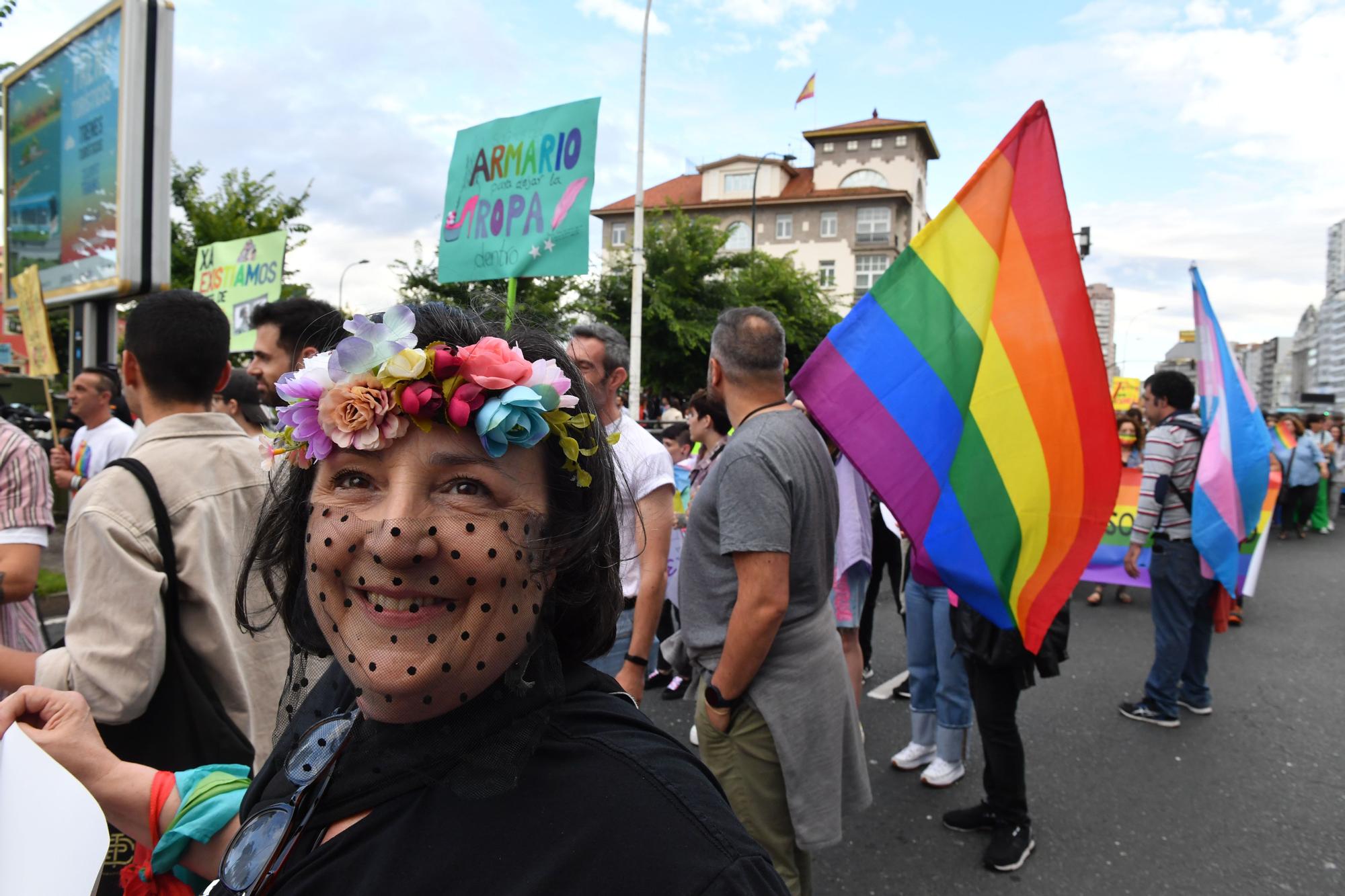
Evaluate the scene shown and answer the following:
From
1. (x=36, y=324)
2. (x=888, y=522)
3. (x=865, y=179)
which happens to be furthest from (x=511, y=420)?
(x=865, y=179)

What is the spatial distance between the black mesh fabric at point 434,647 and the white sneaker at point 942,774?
12.0ft

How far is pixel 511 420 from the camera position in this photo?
1.13 m

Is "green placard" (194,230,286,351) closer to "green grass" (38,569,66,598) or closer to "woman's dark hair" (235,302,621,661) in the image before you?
"green grass" (38,569,66,598)

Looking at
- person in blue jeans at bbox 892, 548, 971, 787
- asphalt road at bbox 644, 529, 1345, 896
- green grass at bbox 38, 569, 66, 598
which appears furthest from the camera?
green grass at bbox 38, 569, 66, 598

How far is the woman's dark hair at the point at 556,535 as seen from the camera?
1241 millimetres

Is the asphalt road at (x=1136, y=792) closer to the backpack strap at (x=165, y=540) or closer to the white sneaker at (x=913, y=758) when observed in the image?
the white sneaker at (x=913, y=758)

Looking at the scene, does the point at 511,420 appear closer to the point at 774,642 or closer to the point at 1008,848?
the point at 774,642

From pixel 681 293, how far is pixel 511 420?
89.2 ft

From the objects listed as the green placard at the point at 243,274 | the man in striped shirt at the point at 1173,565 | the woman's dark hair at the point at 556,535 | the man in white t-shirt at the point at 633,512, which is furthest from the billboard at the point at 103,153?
the man in striped shirt at the point at 1173,565

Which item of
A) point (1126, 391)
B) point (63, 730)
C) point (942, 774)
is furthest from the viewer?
point (1126, 391)

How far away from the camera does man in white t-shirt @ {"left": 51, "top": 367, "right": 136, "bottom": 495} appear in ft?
18.7

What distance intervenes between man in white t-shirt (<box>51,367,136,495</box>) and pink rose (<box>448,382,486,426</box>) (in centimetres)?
542

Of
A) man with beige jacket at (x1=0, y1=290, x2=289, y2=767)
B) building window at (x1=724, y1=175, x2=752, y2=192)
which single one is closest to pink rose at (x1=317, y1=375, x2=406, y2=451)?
man with beige jacket at (x1=0, y1=290, x2=289, y2=767)

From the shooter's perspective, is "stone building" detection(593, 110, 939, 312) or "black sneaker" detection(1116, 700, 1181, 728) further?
"stone building" detection(593, 110, 939, 312)
